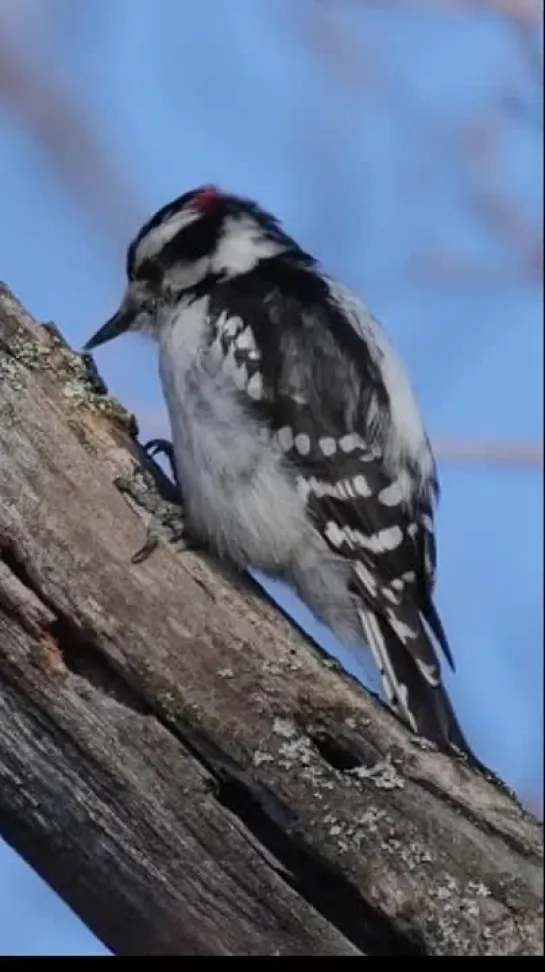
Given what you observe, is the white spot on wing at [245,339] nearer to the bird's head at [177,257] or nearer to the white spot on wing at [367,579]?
the bird's head at [177,257]

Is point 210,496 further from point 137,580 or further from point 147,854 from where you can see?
point 147,854

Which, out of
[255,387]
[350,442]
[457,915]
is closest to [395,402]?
[350,442]

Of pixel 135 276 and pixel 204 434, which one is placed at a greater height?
pixel 135 276

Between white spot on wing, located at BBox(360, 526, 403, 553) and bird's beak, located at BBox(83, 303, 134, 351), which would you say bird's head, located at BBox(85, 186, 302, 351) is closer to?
bird's beak, located at BBox(83, 303, 134, 351)

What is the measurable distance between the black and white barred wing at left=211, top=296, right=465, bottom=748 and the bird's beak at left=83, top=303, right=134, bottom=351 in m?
0.29

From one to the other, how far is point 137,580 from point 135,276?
3.19 feet

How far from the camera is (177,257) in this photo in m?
2.85

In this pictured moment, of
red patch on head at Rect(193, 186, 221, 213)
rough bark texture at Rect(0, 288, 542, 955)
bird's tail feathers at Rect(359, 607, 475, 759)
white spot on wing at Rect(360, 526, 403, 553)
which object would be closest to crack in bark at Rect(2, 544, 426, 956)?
rough bark texture at Rect(0, 288, 542, 955)

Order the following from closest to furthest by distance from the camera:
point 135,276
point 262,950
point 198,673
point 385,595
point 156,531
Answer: point 262,950
point 198,673
point 156,531
point 385,595
point 135,276

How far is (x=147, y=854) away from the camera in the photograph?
6.00ft

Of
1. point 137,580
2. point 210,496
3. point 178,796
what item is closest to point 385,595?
point 210,496

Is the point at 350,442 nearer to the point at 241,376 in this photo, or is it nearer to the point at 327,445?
the point at 327,445

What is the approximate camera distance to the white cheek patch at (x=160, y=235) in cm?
286

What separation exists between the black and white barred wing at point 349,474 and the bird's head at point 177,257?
8.7 inches
